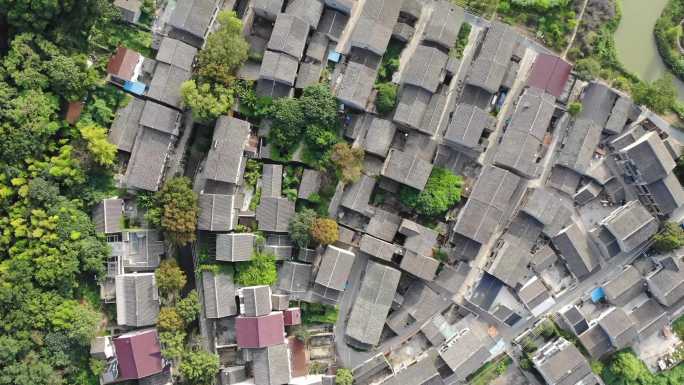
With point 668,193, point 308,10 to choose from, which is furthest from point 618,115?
point 308,10

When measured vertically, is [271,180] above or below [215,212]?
Answer: above

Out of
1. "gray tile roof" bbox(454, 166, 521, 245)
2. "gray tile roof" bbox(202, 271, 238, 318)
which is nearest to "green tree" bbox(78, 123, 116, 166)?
"gray tile roof" bbox(202, 271, 238, 318)

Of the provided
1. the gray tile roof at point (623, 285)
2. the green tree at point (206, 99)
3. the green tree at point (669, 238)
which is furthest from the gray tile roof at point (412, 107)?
the green tree at point (669, 238)

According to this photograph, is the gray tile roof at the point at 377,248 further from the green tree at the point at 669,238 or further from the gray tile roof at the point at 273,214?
the green tree at the point at 669,238

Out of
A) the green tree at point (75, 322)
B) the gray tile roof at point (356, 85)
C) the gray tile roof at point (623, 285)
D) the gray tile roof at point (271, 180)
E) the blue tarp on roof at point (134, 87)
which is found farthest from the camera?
the gray tile roof at point (623, 285)

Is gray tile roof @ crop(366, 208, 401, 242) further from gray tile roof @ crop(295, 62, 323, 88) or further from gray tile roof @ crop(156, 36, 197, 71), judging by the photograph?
gray tile roof @ crop(156, 36, 197, 71)

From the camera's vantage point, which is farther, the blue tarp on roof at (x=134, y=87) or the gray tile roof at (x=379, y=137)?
the gray tile roof at (x=379, y=137)

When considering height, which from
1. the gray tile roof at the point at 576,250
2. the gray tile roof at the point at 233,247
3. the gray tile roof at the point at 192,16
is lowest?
the gray tile roof at the point at 233,247

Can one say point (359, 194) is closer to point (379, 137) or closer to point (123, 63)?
point (379, 137)
